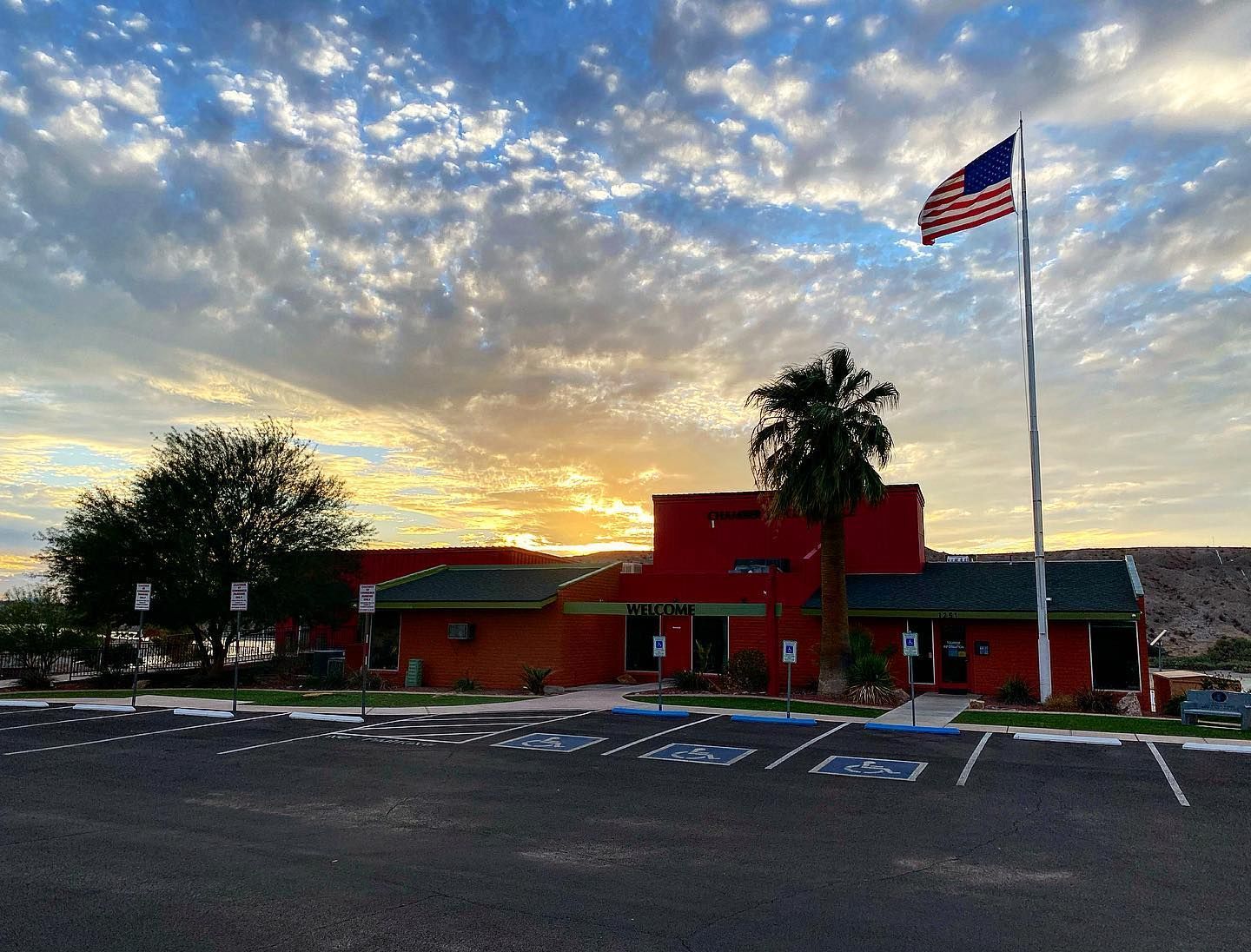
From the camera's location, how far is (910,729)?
64.3ft

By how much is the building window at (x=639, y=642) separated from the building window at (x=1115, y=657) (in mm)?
15092

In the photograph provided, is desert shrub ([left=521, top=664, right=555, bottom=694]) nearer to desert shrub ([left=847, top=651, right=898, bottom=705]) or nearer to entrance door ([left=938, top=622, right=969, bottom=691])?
desert shrub ([left=847, top=651, right=898, bottom=705])

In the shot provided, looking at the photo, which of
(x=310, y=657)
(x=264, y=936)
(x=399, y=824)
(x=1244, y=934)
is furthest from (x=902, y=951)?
(x=310, y=657)

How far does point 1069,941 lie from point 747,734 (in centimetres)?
1189

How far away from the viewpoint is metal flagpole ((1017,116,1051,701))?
2547 cm

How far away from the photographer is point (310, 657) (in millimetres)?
35969

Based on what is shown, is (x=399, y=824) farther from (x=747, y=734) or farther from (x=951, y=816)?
(x=747, y=734)

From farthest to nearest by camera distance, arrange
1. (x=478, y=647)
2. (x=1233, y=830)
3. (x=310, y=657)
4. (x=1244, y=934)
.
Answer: (x=310, y=657) < (x=478, y=647) < (x=1233, y=830) < (x=1244, y=934)

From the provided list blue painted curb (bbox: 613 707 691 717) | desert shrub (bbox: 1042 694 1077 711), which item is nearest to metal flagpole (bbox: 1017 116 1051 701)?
desert shrub (bbox: 1042 694 1077 711)

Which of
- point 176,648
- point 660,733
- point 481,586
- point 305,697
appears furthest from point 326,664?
point 660,733

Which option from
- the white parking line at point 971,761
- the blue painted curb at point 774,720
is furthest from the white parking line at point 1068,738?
the blue painted curb at point 774,720

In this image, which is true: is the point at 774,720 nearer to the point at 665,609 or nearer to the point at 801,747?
the point at 801,747

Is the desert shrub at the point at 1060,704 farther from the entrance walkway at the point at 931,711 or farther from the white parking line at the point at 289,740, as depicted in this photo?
the white parking line at the point at 289,740

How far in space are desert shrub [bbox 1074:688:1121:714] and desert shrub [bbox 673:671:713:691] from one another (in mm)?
10660
